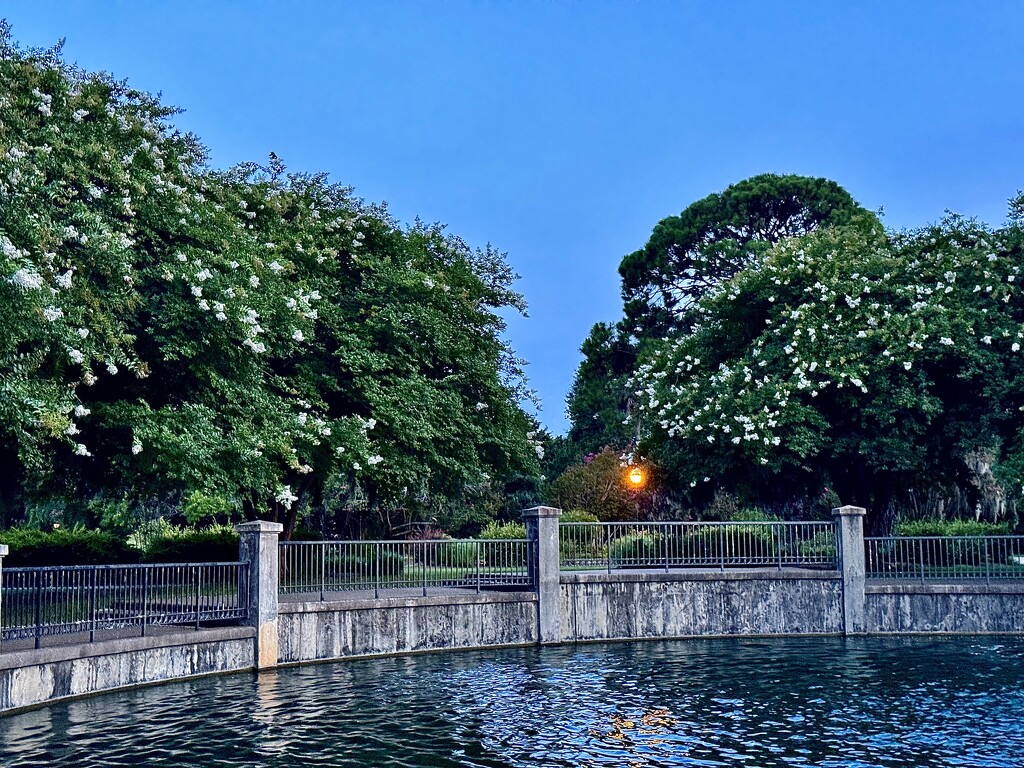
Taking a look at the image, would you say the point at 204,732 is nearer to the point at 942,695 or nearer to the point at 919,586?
the point at 942,695

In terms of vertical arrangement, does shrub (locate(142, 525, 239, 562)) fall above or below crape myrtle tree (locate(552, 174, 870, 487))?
below

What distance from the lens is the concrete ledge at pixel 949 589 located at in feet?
81.3

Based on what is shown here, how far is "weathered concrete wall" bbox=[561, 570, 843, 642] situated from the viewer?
24141 millimetres

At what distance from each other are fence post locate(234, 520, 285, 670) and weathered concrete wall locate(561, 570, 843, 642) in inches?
261

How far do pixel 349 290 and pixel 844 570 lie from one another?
14257 millimetres

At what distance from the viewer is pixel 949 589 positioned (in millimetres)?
24875

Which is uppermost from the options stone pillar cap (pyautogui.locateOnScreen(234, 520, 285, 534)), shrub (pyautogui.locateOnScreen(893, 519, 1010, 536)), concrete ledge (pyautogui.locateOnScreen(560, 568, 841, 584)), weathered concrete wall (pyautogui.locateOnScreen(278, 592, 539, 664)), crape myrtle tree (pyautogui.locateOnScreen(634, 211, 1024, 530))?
crape myrtle tree (pyautogui.locateOnScreen(634, 211, 1024, 530))

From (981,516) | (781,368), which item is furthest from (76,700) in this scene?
(981,516)

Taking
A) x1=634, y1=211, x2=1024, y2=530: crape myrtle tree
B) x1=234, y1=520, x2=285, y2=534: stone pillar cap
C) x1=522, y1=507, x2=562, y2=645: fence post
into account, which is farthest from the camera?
x1=634, y1=211, x2=1024, y2=530: crape myrtle tree

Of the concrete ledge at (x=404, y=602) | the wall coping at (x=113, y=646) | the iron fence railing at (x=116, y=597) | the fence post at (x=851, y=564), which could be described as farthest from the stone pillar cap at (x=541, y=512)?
the wall coping at (x=113, y=646)

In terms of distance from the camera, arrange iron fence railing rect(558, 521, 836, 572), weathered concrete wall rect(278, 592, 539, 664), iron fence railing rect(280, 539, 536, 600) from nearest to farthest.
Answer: weathered concrete wall rect(278, 592, 539, 664), iron fence railing rect(280, 539, 536, 600), iron fence railing rect(558, 521, 836, 572)

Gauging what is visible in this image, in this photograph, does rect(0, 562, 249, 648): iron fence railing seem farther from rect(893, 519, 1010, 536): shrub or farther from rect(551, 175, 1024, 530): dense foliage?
rect(893, 519, 1010, 536): shrub

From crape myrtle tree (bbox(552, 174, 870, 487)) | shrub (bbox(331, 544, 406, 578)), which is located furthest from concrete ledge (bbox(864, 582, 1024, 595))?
crape myrtle tree (bbox(552, 174, 870, 487))

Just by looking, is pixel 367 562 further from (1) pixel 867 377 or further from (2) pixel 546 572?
(1) pixel 867 377
